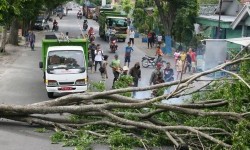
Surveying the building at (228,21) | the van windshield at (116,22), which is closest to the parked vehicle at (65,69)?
the building at (228,21)

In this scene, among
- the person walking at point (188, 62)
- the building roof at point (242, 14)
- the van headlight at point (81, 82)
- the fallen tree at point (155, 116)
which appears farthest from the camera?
the building roof at point (242, 14)

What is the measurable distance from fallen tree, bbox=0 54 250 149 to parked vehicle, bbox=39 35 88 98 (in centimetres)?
424

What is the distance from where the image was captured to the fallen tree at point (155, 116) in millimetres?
11039

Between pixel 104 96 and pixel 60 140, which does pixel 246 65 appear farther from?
pixel 60 140

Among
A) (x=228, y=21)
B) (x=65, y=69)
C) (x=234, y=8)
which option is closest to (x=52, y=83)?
(x=65, y=69)

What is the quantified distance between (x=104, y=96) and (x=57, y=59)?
6169 mm

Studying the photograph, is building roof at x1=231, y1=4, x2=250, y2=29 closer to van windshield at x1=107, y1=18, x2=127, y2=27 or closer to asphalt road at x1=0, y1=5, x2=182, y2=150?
asphalt road at x1=0, y1=5, x2=182, y2=150

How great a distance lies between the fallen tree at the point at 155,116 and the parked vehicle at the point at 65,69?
13.9 feet

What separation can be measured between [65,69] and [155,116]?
20.7 feet

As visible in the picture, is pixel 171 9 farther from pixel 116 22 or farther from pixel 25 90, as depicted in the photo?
pixel 25 90

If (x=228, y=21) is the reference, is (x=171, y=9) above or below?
above

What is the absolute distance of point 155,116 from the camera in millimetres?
13102

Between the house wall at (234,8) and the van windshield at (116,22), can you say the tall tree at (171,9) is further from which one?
the van windshield at (116,22)

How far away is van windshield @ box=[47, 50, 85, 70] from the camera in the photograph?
61.5 ft
